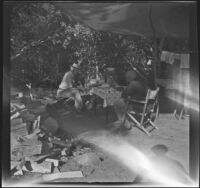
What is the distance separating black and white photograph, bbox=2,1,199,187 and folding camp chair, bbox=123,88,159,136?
0.01m

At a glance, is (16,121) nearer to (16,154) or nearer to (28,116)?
(28,116)

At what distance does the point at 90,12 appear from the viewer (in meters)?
4.88

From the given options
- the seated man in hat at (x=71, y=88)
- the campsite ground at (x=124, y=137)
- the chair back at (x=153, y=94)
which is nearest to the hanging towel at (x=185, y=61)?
the chair back at (x=153, y=94)

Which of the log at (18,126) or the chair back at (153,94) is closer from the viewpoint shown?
the log at (18,126)

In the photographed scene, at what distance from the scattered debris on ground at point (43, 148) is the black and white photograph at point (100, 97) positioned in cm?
1

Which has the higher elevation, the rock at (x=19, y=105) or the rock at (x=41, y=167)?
the rock at (x=19, y=105)

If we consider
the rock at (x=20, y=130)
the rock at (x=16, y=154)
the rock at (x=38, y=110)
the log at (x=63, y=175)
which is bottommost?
the log at (x=63, y=175)

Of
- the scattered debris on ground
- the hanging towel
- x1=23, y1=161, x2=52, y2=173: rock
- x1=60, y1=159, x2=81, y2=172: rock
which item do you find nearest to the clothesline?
the hanging towel

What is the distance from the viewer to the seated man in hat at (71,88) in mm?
4973

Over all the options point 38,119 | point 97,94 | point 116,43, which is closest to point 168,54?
point 116,43

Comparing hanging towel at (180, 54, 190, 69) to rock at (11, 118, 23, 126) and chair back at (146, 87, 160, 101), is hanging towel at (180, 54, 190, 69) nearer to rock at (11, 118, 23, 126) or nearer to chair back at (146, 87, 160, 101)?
chair back at (146, 87, 160, 101)

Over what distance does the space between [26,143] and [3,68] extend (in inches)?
40.2

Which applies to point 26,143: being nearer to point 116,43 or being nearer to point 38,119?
point 38,119

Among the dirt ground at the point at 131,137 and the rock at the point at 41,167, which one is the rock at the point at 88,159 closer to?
the dirt ground at the point at 131,137
